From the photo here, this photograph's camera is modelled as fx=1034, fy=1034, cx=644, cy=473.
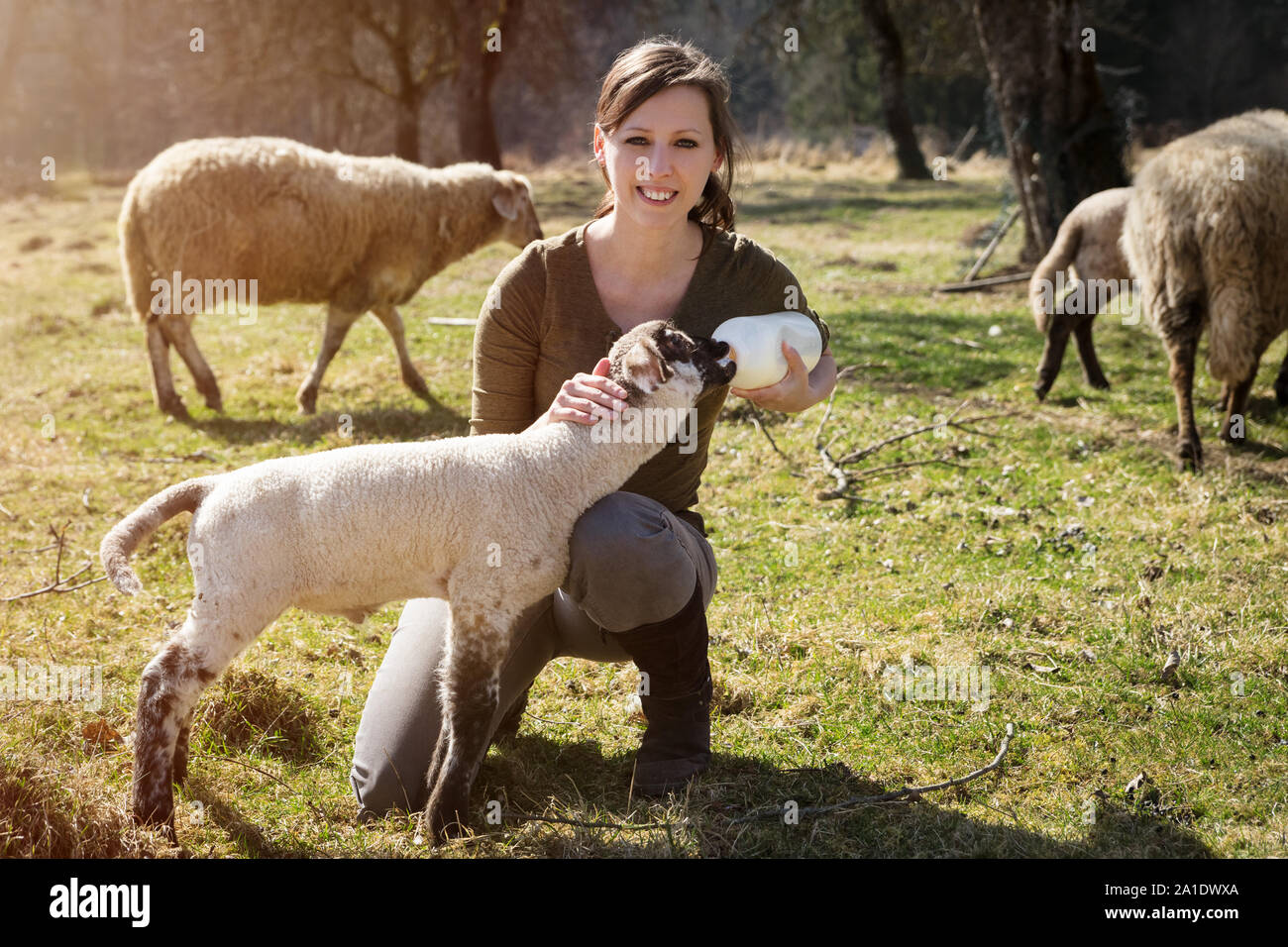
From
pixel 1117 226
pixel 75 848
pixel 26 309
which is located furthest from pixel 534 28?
pixel 75 848

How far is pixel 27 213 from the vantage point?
20016mm

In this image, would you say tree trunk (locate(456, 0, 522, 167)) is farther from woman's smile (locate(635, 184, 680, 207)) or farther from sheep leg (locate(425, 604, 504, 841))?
sheep leg (locate(425, 604, 504, 841))

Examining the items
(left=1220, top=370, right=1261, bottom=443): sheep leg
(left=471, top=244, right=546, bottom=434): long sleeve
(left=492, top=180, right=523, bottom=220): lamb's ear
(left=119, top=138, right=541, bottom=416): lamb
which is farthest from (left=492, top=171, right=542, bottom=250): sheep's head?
(left=471, top=244, right=546, bottom=434): long sleeve

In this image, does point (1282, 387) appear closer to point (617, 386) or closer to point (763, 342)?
point (763, 342)

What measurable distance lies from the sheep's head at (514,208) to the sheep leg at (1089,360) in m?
4.37

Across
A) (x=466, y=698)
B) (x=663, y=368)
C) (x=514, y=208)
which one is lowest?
(x=466, y=698)

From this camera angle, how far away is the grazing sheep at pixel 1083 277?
732 centimetres

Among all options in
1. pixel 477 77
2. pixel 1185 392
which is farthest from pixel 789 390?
pixel 477 77

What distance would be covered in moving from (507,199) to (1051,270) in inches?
172

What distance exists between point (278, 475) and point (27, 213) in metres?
20.9

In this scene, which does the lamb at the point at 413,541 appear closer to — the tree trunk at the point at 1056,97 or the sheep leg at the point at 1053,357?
the sheep leg at the point at 1053,357

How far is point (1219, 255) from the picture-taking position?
588cm

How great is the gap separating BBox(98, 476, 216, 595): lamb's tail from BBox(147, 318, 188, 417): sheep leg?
5.17m

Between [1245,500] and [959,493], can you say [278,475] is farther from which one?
[1245,500]
